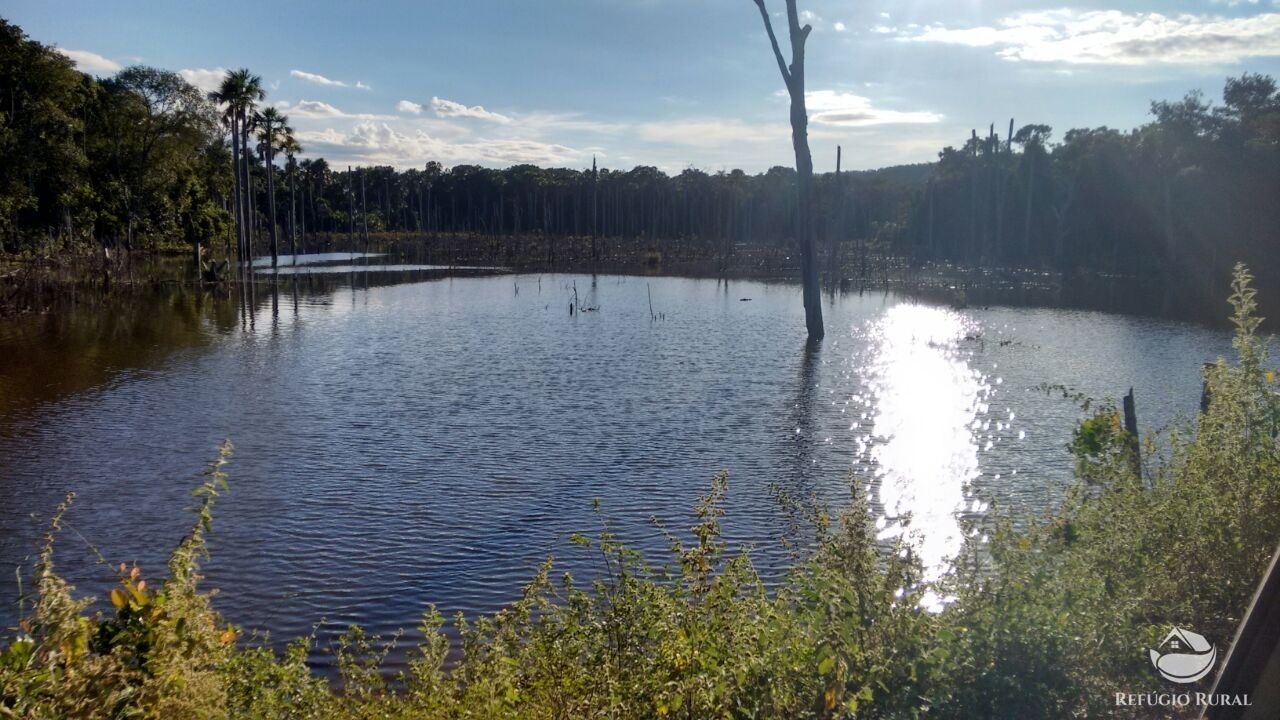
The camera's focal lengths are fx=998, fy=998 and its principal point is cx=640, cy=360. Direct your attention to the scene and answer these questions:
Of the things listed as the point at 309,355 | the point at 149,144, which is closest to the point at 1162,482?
the point at 309,355

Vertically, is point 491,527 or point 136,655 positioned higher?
point 136,655

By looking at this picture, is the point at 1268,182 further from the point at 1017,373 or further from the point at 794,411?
the point at 794,411

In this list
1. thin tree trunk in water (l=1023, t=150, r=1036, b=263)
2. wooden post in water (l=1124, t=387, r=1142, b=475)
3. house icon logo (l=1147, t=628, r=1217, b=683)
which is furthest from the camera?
thin tree trunk in water (l=1023, t=150, r=1036, b=263)

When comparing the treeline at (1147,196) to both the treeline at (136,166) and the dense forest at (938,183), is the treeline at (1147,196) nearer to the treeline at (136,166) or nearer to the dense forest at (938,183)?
the dense forest at (938,183)

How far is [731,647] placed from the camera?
5023mm

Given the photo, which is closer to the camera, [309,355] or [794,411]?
[794,411]

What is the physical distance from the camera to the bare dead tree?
964 inches

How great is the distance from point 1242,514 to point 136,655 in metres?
6.75

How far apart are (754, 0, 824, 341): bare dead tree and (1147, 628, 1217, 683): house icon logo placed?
19604mm

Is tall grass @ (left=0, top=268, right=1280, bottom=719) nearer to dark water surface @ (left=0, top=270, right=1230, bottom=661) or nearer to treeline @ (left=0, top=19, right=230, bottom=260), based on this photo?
dark water surface @ (left=0, top=270, right=1230, bottom=661)

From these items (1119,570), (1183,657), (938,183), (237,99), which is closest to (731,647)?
(1183,657)

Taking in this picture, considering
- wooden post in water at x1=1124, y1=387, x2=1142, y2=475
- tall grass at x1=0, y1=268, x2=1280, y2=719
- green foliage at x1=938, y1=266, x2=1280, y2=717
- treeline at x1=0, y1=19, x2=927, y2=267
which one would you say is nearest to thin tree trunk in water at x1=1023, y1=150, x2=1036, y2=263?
treeline at x1=0, y1=19, x2=927, y2=267

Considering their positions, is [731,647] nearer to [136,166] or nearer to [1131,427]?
[1131,427]

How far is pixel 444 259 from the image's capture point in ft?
236
